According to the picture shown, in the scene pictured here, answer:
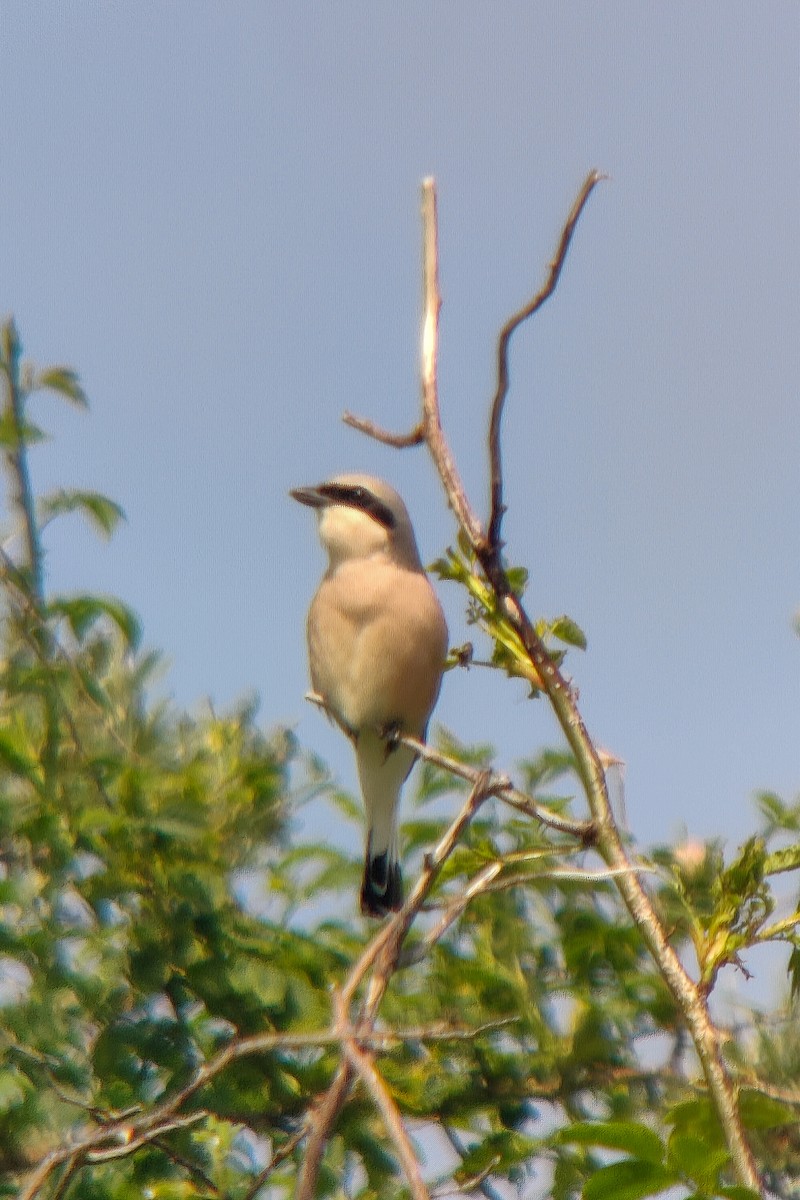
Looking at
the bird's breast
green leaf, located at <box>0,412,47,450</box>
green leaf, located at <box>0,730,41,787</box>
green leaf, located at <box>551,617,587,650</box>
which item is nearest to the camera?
green leaf, located at <box>551,617,587,650</box>

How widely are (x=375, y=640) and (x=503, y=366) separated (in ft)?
6.52

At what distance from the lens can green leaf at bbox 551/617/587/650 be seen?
1764mm

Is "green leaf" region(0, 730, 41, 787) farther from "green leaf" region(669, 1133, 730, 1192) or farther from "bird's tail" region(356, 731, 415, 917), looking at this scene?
"green leaf" region(669, 1133, 730, 1192)

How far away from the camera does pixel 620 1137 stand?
1.07 meters

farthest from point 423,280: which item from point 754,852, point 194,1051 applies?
point 194,1051

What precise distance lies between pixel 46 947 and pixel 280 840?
72 cm

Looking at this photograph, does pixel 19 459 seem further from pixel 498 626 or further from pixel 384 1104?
pixel 384 1104

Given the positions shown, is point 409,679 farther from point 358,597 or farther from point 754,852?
point 754,852

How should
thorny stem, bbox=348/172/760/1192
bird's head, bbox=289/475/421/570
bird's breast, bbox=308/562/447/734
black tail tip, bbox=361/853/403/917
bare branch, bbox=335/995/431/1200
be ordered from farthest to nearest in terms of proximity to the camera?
1. bird's head, bbox=289/475/421/570
2. bird's breast, bbox=308/562/447/734
3. black tail tip, bbox=361/853/403/917
4. thorny stem, bbox=348/172/760/1192
5. bare branch, bbox=335/995/431/1200

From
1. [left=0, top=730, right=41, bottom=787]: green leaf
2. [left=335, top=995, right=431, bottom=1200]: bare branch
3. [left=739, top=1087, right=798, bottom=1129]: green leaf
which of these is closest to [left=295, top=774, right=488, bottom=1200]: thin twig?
[left=335, top=995, right=431, bottom=1200]: bare branch

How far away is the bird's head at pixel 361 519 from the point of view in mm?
3617

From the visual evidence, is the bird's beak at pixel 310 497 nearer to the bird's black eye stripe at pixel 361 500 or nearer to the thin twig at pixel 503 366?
the bird's black eye stripe at pixel 361 500

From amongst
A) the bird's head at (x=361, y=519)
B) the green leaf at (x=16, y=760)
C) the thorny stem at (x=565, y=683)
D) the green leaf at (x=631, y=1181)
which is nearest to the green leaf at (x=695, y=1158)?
the green leaf at (x=631, y=1181)

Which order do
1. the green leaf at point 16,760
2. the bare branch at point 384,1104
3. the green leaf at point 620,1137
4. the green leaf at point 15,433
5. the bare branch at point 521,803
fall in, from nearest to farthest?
the bare branch at point 384,1104 → the green leaf at point 620,1137 → the bare branch at point 521,803 → the green leaf at point 16,760 → the green leaf at point 15,433
